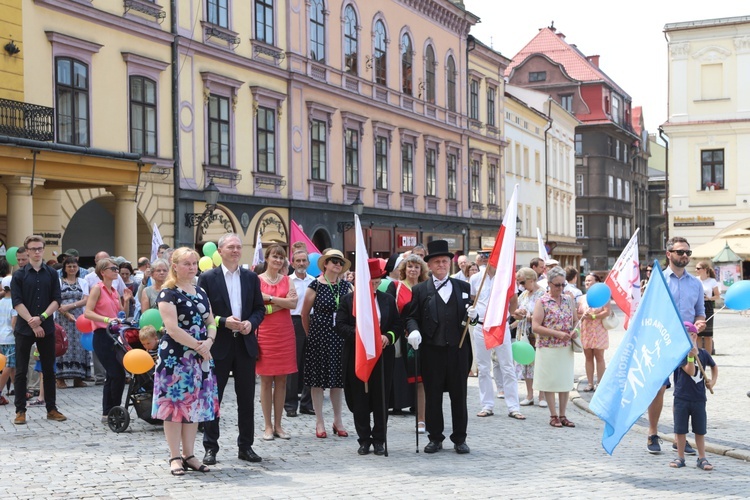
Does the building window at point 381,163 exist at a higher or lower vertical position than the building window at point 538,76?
lower

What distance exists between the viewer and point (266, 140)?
29.2 meters

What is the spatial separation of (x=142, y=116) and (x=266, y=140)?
546 cm

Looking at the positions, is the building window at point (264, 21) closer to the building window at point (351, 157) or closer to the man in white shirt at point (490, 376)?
the building window at point (351, 157)

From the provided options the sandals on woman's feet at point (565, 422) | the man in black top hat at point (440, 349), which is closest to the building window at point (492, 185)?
the sandals on woman's feet at point (565, 422)

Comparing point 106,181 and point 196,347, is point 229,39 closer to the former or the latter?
point 106,181

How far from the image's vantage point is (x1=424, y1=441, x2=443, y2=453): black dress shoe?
9.41 metres

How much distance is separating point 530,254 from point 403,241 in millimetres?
16570

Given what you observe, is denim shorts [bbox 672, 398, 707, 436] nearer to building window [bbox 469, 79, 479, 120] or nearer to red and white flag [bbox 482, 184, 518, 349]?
red and white flag [bbox 482, 184, 518, 349]

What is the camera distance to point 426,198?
3981 cm

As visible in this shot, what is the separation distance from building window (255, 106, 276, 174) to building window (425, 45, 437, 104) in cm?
1194

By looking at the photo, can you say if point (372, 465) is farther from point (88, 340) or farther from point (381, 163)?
point (381, 163)

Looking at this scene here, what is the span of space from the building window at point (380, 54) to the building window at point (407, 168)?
284 centimetres

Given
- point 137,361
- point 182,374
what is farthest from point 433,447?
point 137,361

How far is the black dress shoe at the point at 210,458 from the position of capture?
866cm
